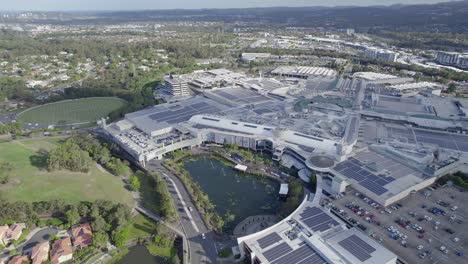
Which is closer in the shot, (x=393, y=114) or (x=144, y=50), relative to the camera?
(x=393, y=114)

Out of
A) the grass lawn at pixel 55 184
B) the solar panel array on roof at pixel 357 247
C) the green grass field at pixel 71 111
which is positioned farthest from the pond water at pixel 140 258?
the green grass field at pixel 71 111

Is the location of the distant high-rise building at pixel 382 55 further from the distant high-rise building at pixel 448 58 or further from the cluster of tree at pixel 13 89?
the cluster of tree at pixel 13 89

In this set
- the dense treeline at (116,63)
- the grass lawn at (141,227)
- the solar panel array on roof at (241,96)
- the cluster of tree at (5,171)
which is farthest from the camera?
the dense treeline at (116,63)

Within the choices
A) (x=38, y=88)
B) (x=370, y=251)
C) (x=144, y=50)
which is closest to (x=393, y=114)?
(x=370, y=251)

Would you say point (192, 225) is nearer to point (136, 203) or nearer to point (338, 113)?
point (136, 203)

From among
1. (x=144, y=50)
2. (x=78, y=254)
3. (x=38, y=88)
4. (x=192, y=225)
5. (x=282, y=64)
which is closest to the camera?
(x=78, y=254)

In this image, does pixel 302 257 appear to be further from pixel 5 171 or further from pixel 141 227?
pixel 5 171

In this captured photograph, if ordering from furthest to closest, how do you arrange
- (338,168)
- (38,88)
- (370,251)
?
(38,88), (338,168), (370,251)
